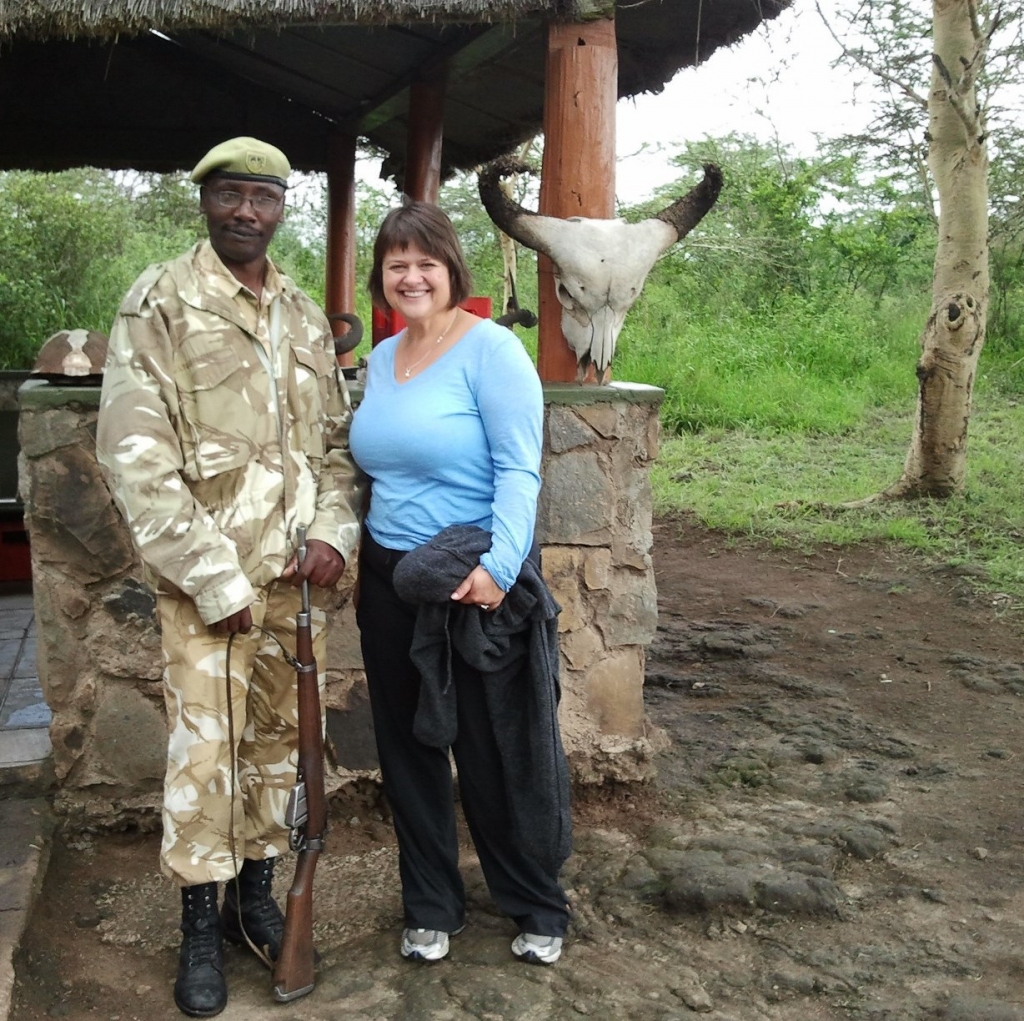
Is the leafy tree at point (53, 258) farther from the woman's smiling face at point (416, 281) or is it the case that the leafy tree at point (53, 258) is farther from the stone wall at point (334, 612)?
the woman's smiling face at point (416, 281)

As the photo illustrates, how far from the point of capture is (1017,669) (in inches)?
189

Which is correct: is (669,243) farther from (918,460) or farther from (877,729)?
(918,460)

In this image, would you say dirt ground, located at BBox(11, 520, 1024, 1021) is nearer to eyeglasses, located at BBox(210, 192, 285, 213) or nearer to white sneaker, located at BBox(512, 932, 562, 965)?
white sneaker, located at BBox(512, 932, 562, 965)

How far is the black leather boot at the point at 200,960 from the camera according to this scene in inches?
96.8

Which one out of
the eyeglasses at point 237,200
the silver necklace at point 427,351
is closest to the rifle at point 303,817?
the silver necklace at point 427,351

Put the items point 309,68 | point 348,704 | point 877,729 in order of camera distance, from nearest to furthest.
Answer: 1. point 348,704
2. point 877,729
3. point 309,68

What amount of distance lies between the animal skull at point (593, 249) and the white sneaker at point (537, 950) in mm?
1647

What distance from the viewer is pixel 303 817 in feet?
8.10

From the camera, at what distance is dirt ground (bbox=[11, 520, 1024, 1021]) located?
2.54 metres

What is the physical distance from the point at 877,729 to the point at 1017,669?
39.0 inches

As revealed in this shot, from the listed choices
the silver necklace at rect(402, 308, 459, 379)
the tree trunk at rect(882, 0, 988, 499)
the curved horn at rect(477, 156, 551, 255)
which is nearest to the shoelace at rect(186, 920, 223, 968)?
the silver necklace at rect(402, 308, 459, 379)

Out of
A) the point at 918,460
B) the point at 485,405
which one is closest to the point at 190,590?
the point at 485,405

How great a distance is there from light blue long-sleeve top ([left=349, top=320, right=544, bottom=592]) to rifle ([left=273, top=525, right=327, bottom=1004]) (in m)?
0.26

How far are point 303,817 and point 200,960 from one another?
394mm
